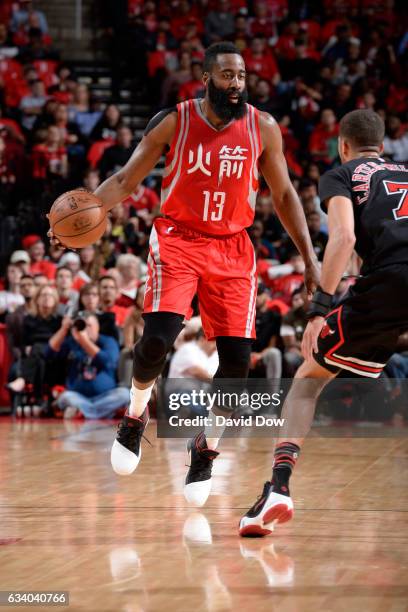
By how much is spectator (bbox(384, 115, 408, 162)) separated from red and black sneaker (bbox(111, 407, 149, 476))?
9.10m

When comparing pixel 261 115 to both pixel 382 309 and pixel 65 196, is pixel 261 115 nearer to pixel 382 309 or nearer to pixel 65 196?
pixel 65 196

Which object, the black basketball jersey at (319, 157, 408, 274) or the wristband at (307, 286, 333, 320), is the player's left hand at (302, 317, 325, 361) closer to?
the wristband at (307, 286, 333, 320)

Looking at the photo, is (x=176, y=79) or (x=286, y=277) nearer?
(x=286, y=277)

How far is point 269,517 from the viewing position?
412 centimetres

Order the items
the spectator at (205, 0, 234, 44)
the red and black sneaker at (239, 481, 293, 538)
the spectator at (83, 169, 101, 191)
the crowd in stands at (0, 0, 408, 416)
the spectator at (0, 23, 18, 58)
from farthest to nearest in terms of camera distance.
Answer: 1. the spectator at (205, 0, 234, 44)
2. the spectator at (0, 23, 18, 58)
3. the spectator at (83, 169, 101, 191)
4. the crowd in stands at (0, 0, 408, 416)
5. the red and black sneaker at (239, 481, 293, 538)

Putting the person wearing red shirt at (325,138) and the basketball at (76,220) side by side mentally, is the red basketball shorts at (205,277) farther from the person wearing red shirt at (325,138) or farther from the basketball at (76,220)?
the person wearing red shirt at (325,138)

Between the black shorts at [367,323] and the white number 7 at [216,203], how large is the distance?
87cm

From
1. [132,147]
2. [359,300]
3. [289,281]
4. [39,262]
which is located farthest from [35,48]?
[359,300]

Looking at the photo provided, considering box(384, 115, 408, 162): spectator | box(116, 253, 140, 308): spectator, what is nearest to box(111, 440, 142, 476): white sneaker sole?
box(116, 253, 140, 308): spectator

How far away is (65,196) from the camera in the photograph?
4.77 meters

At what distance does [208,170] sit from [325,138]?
29.9ft

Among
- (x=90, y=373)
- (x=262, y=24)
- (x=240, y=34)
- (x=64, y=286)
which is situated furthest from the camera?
(x=262, y=24)

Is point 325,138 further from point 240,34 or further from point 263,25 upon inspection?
point 263,25

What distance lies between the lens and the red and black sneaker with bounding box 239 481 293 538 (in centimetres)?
412
